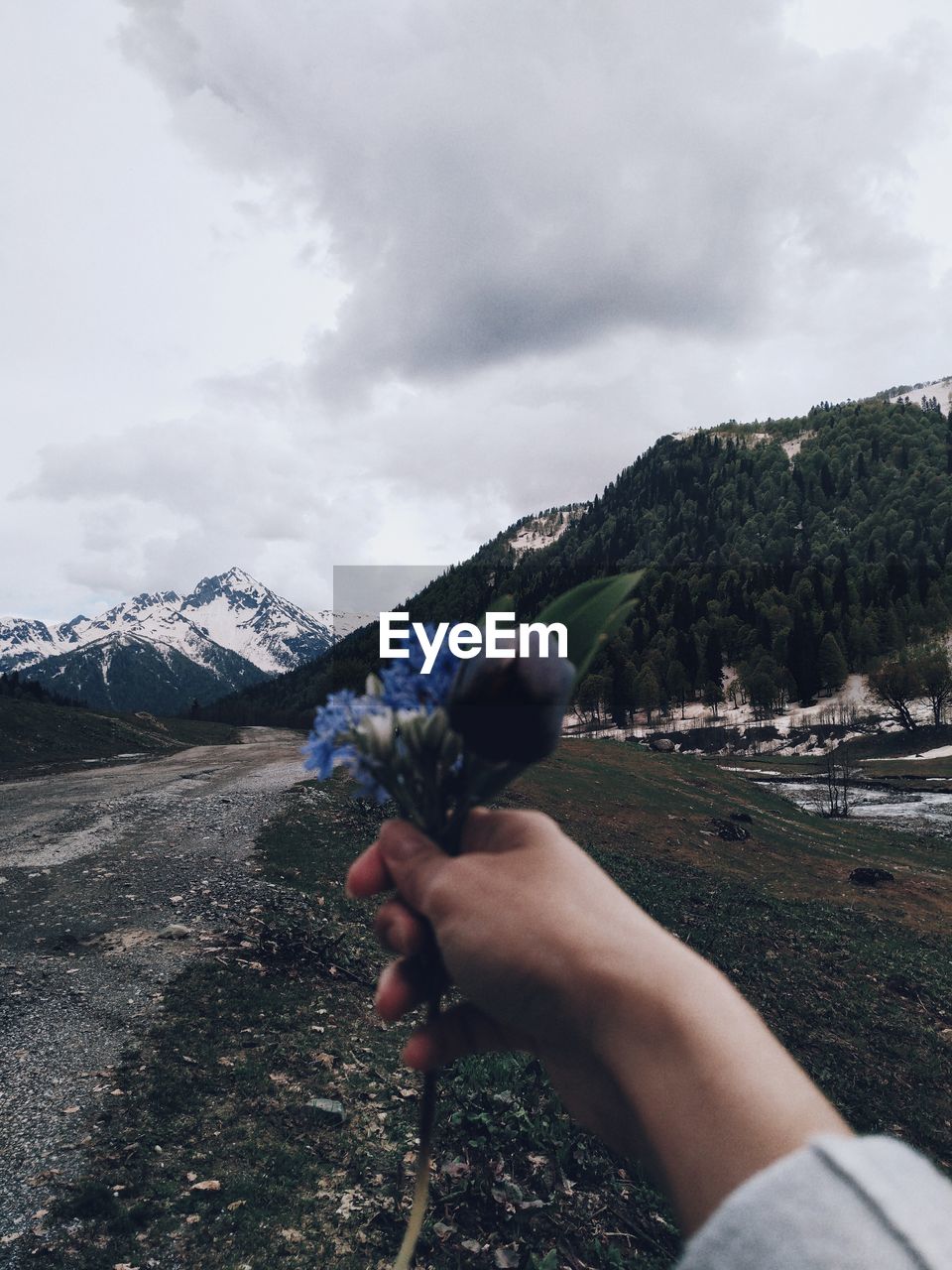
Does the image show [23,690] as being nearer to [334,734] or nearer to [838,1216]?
[334,734]

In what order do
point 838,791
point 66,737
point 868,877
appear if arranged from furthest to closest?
point 838,791 → point 66,737 → point 868,877

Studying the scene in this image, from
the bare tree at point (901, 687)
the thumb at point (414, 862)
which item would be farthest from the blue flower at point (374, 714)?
the bare tree at point (901, 687)

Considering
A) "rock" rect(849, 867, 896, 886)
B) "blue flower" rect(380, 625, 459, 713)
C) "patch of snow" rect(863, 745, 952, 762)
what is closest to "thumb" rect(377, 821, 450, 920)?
"blue flower" rect(380, 625, 459, 713)

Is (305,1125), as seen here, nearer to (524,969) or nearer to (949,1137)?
(524,969)

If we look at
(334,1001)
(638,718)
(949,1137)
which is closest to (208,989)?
(334,1001)

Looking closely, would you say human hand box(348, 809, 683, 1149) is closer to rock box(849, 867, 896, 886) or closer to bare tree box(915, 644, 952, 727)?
rock box(849, 867, 896, 886)

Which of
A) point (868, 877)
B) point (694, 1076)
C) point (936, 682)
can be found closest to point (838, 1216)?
point (694, 1076)
